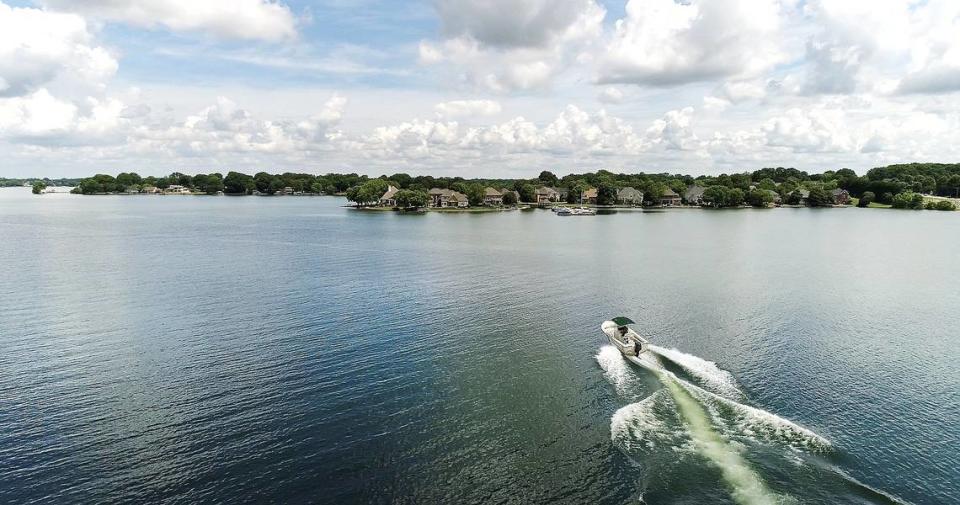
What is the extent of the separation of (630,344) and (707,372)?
264 inches

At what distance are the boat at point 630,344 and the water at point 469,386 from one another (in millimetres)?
1113

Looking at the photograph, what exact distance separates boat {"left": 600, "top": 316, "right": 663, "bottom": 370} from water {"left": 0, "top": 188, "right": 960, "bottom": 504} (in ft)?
3.65

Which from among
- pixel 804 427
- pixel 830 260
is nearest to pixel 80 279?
pixel 804 427

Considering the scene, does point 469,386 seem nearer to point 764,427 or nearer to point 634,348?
point 634,348

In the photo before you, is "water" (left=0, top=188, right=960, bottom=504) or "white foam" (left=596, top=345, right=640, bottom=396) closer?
"water" (left=0, top=188, right=960, bottom=504)

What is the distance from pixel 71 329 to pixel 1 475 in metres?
26.5

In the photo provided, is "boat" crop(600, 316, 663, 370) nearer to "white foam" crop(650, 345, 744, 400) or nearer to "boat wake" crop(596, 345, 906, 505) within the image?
"white foam" crop(650, 345, 744, 400)

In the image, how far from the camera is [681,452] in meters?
30.3

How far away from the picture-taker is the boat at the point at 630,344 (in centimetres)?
4453

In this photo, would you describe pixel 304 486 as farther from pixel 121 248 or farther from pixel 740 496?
pixel 121 248

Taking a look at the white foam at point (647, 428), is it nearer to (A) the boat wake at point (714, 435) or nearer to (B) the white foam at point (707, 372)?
(A) the boat wake at point (714, 435)

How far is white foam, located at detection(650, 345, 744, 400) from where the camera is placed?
1519 inches

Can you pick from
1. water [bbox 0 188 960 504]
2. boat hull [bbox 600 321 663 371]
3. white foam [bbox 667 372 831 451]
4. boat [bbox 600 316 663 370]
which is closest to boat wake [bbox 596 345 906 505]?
white foam [bbox 667 372 831 451]

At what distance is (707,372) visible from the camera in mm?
41875
